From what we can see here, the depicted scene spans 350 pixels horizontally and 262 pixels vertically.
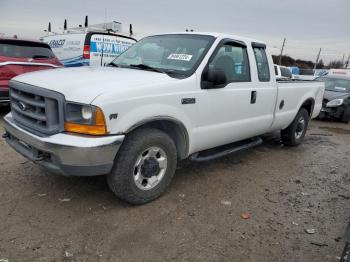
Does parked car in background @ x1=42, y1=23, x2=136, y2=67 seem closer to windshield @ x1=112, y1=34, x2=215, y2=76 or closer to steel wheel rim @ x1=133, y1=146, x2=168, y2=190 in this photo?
windshield @ x1=112, y1=34, x2=215, y2=76

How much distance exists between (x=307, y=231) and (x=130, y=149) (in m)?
1.94

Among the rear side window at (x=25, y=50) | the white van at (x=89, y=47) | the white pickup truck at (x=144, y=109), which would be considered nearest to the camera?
the white pickup truck at (x=144, y=109)

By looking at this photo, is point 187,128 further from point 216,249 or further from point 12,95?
point 12,95

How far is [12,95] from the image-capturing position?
3.65m

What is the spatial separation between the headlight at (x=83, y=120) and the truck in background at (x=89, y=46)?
244 inches

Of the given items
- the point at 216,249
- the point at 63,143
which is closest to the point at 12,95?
the point at 63,143

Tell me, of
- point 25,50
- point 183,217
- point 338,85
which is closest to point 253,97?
point 183,217

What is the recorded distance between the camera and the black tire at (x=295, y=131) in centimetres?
627

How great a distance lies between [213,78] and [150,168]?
4.08 feet

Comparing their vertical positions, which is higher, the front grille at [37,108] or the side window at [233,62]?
the side window at [233,62]

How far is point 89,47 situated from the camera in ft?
29.0

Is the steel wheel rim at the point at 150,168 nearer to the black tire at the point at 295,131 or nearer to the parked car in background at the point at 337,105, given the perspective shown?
the black tire at the point at 295,131

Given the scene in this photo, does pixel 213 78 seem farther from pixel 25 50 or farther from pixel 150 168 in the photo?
pixel 25 50

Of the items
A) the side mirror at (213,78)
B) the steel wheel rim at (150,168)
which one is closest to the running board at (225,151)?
the steel wheel rim at (150,168)
